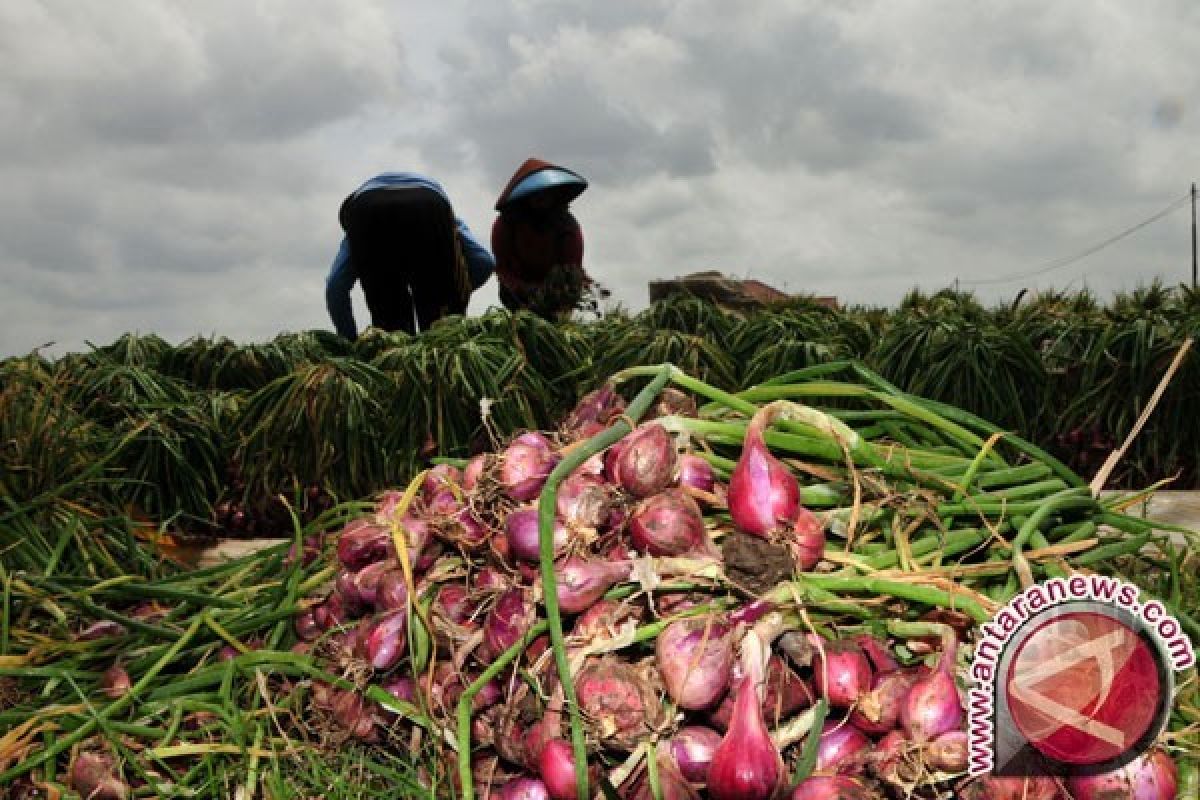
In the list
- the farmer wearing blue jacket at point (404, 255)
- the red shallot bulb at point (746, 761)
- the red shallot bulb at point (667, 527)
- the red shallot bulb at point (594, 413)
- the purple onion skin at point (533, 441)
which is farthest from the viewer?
the farmer wearing blue jacket at point (404, 255)

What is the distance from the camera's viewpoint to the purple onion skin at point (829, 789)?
4.47ft

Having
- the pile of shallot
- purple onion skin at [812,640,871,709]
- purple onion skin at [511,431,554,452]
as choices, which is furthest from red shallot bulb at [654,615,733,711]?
purple onion skin at [511,431,554,452]

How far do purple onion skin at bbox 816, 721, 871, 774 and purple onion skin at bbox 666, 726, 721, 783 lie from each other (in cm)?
16

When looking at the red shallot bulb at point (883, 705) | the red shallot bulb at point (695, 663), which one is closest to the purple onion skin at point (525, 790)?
the red shallot bulb at point (695, 663)

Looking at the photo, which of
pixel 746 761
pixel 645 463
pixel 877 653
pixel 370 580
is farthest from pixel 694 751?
pixel 370 580

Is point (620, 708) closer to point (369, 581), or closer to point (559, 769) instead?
point (559, 769)

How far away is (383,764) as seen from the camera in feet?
6.04

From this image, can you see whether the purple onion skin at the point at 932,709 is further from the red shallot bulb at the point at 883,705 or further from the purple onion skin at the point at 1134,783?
the purple onion skin at the point at 1134,783

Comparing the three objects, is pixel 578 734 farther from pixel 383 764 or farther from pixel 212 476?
pixel 212 476

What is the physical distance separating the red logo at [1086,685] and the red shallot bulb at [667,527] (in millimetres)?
502

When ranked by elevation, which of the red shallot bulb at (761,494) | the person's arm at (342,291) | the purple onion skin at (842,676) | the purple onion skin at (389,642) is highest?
the person's arm at (342,291)

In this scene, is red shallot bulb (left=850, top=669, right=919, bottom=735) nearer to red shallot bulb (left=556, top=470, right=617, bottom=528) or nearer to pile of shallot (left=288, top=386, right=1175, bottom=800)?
pile of shallot (left=288, top=386, right=1175, bottom=800)

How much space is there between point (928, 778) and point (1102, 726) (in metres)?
0.31

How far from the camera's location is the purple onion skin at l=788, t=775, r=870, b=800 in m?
1.36
